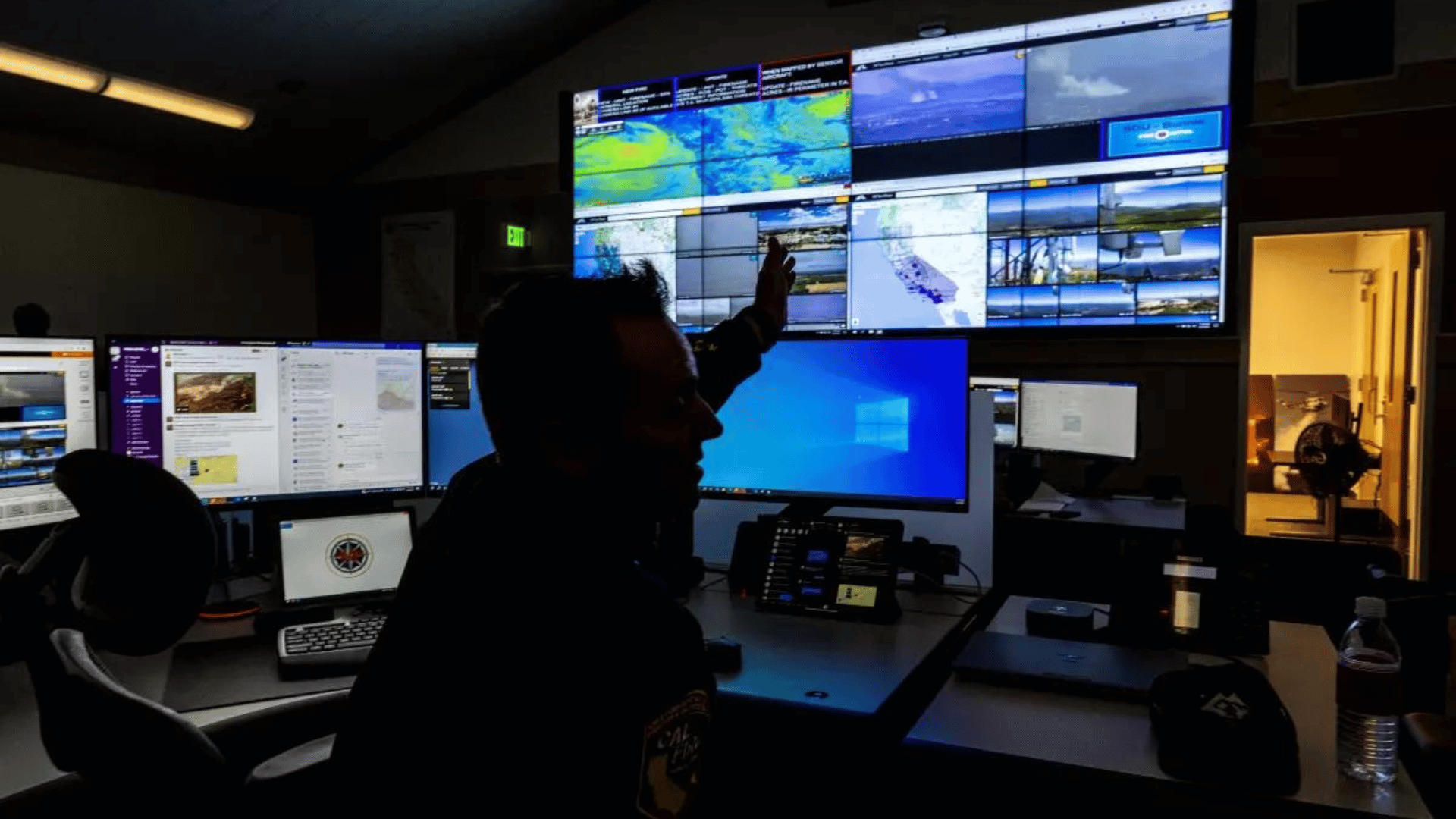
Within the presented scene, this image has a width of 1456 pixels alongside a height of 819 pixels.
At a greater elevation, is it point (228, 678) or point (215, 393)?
point (215, 393)

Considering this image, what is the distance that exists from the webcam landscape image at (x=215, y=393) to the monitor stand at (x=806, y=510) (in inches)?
43.2

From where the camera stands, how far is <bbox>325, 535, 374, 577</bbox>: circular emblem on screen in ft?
6.03

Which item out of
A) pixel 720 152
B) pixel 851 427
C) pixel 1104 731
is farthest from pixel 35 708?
pixel 720 152

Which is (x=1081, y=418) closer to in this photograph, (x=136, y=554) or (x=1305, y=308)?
(x=136, y=554)

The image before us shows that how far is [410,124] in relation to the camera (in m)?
6.05

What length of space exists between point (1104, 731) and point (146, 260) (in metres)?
5.83

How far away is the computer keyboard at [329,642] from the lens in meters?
1.49

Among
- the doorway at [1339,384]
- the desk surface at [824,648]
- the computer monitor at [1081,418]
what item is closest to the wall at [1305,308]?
the doorway at [1339,384]

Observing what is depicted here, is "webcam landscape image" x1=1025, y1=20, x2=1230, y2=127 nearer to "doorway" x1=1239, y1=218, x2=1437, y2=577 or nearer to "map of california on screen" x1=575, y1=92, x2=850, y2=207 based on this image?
"map of california on screen" x1=575, y1=92, x2=850, y2=207

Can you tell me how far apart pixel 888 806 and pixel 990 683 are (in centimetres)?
27

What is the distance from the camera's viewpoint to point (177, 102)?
Answer: 4.54 metres

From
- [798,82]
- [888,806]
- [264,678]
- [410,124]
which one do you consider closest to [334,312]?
[410,124]

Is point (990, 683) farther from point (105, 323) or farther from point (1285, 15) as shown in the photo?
point (105, 323)

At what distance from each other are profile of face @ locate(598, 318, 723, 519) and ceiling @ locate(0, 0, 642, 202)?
4.48 m
